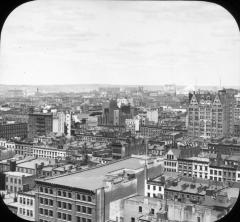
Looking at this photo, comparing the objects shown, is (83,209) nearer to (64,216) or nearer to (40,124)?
(64,216)

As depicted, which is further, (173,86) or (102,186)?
(173,86)

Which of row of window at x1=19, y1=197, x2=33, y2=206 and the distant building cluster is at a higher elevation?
the distant building cluster

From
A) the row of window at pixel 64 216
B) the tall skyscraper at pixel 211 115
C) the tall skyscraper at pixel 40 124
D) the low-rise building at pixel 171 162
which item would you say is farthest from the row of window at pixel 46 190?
the tall skyscraper at pixel 40 124

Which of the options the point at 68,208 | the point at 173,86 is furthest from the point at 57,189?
the point at 173,86

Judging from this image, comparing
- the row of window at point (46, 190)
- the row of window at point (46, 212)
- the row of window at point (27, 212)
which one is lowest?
the row of window at point (27, 212)

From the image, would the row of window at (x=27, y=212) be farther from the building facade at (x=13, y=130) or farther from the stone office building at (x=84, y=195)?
the building facade at (x=13, y=130)

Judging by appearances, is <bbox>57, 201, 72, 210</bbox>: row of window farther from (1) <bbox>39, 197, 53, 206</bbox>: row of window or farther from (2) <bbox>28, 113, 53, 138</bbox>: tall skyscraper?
(2) <bbox>28, 113, 53, 138</bbox>: tall skyscraper

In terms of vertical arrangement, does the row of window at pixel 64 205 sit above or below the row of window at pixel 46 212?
above

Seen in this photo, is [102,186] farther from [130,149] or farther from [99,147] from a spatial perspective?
[99,147]

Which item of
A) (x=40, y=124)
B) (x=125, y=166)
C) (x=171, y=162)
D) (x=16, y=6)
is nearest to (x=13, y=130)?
(x=40, y=124)

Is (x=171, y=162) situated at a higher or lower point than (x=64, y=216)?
higher

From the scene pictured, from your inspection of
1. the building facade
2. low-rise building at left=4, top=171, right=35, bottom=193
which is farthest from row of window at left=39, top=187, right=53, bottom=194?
the building facade
